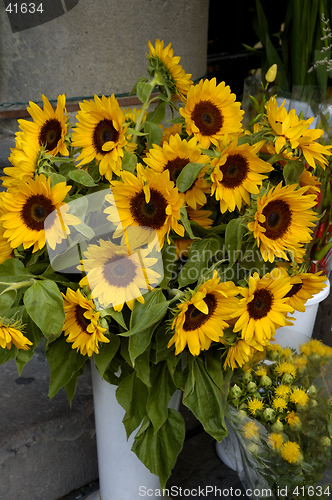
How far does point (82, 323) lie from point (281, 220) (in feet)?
0.88

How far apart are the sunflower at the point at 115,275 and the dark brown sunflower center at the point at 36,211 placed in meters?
0.06

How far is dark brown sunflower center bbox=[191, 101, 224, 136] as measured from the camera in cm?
59

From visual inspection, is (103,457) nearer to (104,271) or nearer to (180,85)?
(104,271)

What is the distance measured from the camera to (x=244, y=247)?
23.9 inches

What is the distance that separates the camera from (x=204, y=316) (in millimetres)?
583

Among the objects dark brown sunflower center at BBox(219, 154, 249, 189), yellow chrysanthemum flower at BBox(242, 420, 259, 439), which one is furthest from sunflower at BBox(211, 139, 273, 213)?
yellow chrysanthemum flower at BBox(242, 420, 259, 439)

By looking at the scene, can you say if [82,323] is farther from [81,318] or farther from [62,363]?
[62,363]

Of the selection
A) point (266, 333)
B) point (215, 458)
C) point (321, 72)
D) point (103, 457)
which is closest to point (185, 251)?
point (266, 333)

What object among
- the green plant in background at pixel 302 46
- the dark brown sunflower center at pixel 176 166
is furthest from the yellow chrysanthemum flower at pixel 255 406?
the green plant in background at pixel 302 46

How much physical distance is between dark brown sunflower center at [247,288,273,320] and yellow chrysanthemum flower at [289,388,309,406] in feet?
0.51

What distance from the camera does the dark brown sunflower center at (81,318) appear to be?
0.58m

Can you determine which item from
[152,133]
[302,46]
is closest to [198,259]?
[152,133]

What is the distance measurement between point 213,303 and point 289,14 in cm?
115

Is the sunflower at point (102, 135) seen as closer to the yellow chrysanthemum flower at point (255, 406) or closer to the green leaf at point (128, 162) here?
the green leaf at point (128, 162)
